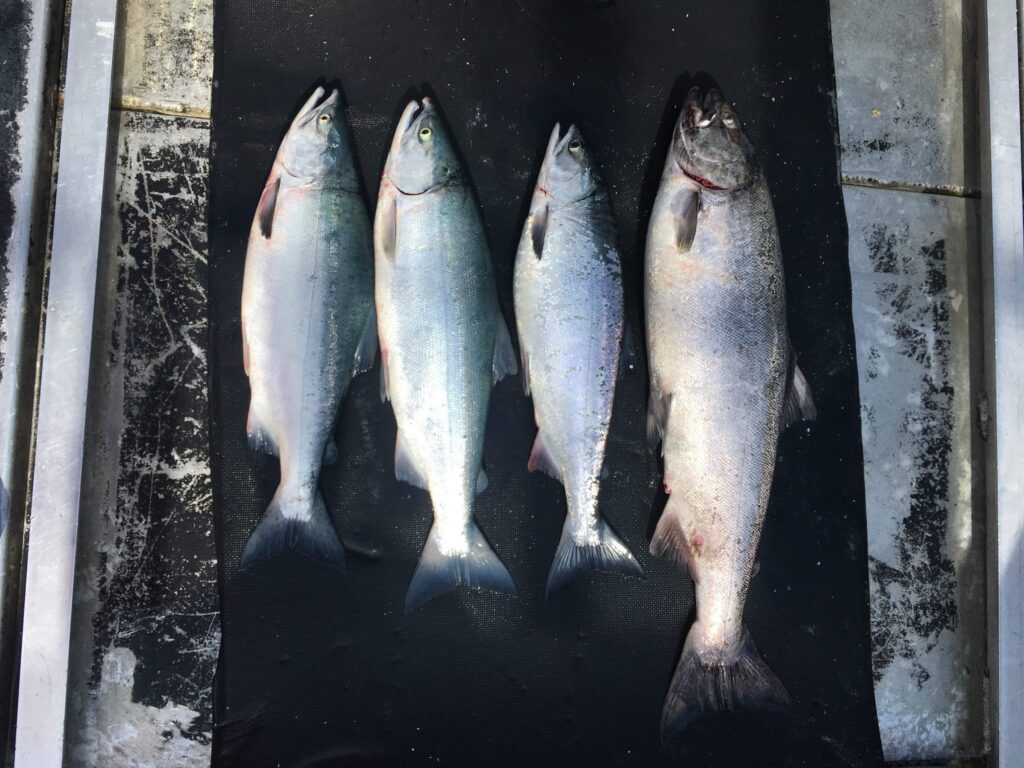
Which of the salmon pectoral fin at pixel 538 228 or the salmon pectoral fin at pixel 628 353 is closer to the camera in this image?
the salmon pectoral fin at pixel 538 228

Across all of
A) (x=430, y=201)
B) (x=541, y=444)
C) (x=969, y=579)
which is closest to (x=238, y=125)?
(x=430, y=201)

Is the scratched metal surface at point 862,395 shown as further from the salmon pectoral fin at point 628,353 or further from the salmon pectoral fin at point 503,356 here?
the salmon pectoral fin at point 503,356

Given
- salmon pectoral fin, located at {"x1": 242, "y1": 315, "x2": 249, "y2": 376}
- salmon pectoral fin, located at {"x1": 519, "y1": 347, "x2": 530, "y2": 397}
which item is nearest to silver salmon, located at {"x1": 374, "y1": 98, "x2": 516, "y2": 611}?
salmon pectoral fin, located at {"x1": 519, "y1": 347, "x2": 530, "y2": 397}

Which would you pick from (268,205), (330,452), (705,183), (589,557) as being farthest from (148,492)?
(705,183)

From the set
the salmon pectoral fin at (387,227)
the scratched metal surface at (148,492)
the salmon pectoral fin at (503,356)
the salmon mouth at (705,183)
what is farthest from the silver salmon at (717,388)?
the scratched metal surface at (148,492)

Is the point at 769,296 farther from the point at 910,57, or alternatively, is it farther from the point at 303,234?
the point at 303,234

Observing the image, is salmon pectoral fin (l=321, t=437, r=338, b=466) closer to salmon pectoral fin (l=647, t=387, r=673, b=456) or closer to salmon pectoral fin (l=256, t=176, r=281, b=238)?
salmon pectoral fin (l=256, t=176, r=281, b=238)
